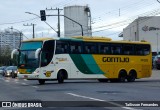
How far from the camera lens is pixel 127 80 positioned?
1484 inches

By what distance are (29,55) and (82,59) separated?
4.30 meters

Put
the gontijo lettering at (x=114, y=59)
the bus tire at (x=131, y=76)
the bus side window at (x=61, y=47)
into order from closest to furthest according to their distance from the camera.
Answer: the bus side window at (x=61, y=47) < the gontijo lettering at (x=114, y=59) < the bus tire at (x=131, y=76)

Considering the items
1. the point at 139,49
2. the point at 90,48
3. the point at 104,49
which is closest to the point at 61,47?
the point at 90,48

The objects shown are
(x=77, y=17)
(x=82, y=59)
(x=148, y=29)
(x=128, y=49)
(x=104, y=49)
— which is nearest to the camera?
(x=82, y=59)

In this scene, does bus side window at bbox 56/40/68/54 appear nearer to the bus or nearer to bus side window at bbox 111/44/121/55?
the bus

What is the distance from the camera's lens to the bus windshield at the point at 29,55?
106 feet

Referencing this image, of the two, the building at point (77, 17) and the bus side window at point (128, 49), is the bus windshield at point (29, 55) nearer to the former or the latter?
the bus side window at point (128, 49)

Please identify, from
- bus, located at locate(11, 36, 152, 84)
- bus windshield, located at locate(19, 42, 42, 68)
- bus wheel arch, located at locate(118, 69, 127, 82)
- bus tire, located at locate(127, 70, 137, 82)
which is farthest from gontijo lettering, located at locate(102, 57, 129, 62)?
bus windshield, located at locate(19, 42, 42, 68)

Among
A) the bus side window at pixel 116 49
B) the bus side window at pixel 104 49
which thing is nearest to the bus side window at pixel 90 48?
the bus side window at pixel 104 49

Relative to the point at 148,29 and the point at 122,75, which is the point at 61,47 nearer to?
the point at 122,75

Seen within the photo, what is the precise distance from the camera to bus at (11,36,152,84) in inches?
1275

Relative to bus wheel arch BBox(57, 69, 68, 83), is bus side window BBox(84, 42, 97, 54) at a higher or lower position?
higher

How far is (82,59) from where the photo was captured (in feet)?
113

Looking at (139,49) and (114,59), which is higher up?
(139,49)
